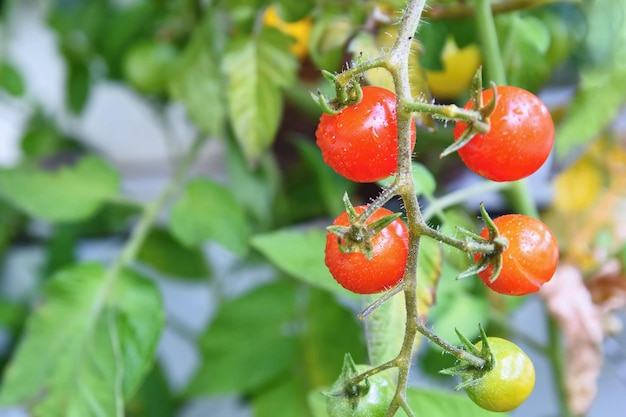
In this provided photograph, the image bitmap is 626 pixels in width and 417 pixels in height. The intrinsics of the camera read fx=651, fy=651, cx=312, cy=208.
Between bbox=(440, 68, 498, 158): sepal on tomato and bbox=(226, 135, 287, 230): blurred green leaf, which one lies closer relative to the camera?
bbox=(440, 68, 498, 158): sepal on tomato

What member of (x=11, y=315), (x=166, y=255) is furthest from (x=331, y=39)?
(x=11, y=315)

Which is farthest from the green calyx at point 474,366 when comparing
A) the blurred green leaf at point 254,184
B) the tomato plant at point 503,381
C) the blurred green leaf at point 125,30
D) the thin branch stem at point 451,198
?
the blurred green leaf at point 125,30

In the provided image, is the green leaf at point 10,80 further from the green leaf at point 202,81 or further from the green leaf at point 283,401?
the green leaf at point 283,401

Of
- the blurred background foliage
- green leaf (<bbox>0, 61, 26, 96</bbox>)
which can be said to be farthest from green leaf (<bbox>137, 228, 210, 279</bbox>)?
green leaf (<bbox>0, 61, 26, 96</bbox>)

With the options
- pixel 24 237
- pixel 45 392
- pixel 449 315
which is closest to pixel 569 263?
pixel 449 315

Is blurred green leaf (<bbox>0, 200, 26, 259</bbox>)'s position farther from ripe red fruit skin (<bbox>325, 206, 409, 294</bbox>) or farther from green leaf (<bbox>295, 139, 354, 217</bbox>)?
ripe red fruit skin (<bbox>325, 206, 409, 294</bbox>)

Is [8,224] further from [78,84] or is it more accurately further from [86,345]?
[86,345]
